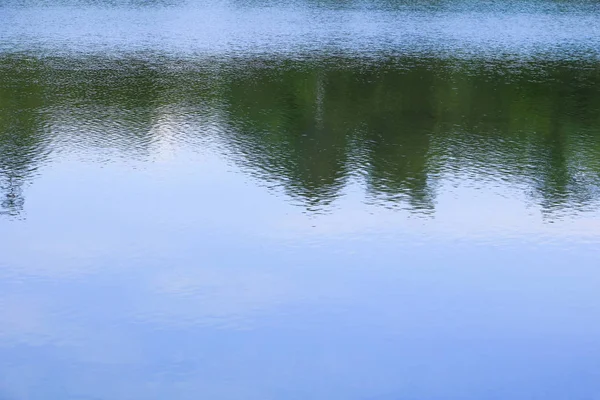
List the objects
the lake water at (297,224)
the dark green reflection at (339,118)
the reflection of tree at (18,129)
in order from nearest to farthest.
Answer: the lake water at (297,224), the reflection of tree at (18,129), the dark green reflection at (339,118)

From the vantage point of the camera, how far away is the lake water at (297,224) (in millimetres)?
16234

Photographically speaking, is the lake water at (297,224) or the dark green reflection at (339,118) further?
the dark green reflection at (339,118)

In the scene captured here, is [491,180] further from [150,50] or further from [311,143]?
[150,50]

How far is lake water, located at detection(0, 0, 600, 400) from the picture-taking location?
16234 millimetres

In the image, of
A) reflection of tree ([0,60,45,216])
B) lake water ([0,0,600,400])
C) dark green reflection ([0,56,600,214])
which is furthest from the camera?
dark green reflection ([0,56,600,214])

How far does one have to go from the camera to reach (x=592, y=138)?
100 ft

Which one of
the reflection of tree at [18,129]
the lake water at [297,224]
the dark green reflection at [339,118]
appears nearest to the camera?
the lake water at [297,224]

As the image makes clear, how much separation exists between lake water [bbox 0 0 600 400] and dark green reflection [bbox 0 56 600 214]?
124 millimetres

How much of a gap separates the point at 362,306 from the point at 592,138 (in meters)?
15.1

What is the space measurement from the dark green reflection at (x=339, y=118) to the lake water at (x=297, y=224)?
0.12 metres

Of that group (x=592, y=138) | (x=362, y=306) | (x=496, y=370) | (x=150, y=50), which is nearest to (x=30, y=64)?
(x=150, y=50)

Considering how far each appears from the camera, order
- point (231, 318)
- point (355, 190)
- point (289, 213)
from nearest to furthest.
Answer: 1. point (231, 318)
2. point (289, 213)
3. point (355, 190)

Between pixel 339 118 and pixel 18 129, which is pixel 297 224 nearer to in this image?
pixel 339 118

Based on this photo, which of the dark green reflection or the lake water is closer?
the lake water
